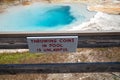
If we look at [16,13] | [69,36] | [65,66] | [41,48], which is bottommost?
[16,13]

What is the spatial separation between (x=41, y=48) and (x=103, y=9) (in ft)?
22.9

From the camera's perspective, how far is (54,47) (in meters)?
2.82

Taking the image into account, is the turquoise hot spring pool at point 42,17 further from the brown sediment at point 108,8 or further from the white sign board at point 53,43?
the white sign board at point 53,43

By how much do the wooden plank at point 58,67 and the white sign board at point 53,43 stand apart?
24 cm

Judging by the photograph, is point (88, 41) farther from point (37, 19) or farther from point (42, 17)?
point (42, 17)

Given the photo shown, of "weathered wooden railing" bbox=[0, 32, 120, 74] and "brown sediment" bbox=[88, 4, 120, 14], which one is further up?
"weathered wooden railing" bbox=[0, 32, 120, 74]

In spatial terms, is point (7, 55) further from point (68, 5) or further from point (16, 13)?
point (68, 5)

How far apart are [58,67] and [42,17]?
6556mm

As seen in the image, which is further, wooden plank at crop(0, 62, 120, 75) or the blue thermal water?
the blue thermal water

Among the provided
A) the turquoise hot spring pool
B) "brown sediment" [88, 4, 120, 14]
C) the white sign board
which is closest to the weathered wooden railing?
the white sign board

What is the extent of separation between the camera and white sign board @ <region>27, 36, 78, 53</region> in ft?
9.00

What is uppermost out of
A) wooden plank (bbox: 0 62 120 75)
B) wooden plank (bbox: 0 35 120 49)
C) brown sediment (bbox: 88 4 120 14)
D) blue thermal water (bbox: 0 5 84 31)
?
wooden plank (bbox: 0 35 120 49)

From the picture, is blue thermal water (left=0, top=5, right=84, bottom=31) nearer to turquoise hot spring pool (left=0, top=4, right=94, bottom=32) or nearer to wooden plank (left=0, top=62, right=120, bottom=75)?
turquoise hot spring pool (left=0, top=4, right=94, bottom=32)

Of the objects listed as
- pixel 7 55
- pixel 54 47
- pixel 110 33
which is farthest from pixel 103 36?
pixel 7 55
